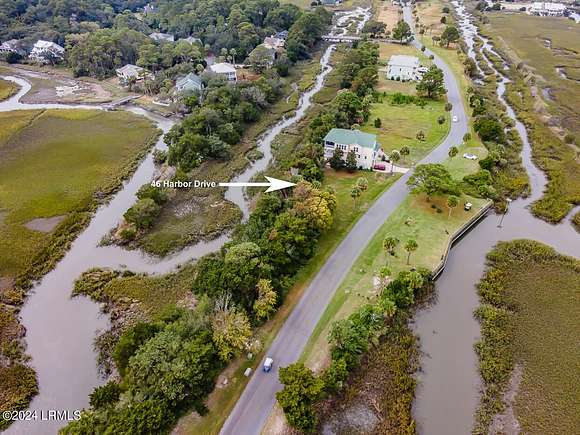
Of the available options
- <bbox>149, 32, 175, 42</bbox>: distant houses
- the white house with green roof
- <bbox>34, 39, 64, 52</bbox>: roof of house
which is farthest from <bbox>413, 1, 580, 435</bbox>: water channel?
<bbox>34, 39, 64, 52</bbox>: roof of house

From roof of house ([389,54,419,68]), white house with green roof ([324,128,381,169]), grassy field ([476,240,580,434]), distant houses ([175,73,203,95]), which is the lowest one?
grassy field ([476,240,580,434])

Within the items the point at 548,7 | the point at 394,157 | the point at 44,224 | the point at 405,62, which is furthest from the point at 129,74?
the point at 548,7

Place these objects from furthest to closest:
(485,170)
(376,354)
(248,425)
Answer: (485,170) < (376,354) < (248,425)

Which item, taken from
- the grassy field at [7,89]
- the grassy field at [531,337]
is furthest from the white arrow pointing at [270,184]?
the grassy field at [7,89]

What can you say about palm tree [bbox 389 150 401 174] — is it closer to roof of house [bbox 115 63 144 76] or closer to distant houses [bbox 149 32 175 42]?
roof of house [bbox 115 63 144 76]

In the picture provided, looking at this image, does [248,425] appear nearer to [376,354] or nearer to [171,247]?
[376,354]

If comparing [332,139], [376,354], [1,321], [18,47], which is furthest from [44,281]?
[18,47]
